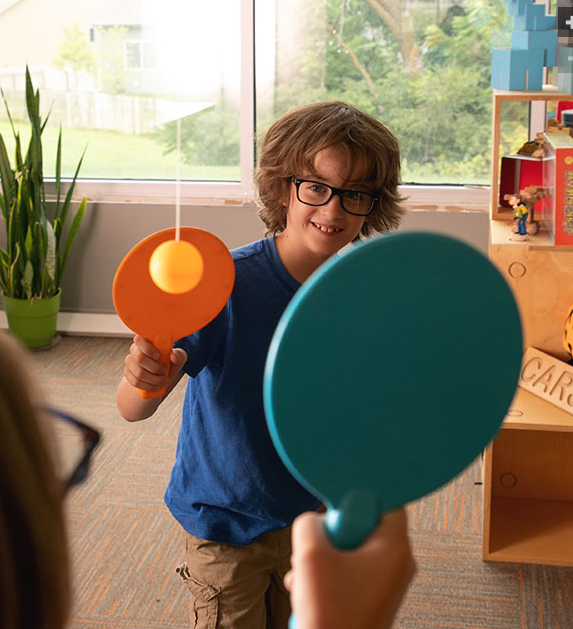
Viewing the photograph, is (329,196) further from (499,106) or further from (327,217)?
(499,106)

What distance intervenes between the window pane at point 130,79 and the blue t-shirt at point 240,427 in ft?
9.52

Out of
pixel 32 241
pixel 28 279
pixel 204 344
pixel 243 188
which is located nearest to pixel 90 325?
pixel 28 279

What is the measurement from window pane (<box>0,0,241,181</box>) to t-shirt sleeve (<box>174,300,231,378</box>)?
2956 mm

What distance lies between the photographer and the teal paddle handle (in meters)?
0.56

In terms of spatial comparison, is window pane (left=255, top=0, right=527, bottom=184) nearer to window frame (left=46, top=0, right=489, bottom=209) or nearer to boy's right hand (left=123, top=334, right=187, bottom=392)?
window frame (left=46, top=0, right=489, bottom=209)

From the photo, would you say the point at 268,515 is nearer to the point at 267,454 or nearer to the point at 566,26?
the point at 267,454

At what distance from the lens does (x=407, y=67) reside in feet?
13.0

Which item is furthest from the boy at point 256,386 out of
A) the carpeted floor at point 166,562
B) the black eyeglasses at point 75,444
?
the carpeted floor at point 166,562

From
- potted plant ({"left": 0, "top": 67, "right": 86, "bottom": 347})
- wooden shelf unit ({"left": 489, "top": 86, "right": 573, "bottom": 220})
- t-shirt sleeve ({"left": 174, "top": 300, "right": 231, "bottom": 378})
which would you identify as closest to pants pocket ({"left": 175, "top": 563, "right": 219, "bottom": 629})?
t-shirt sleeve ({"left": 174, "top": 300, "right": 231, "bottom": 378})

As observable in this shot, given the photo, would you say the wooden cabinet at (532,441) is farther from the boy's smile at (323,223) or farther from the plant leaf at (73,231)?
the plant leaf at (73,231)

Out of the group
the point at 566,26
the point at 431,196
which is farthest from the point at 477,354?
the point at 431,196

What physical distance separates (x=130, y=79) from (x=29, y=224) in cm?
101

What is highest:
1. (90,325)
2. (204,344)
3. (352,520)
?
(352,520)

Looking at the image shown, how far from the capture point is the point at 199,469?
55.7 inches
